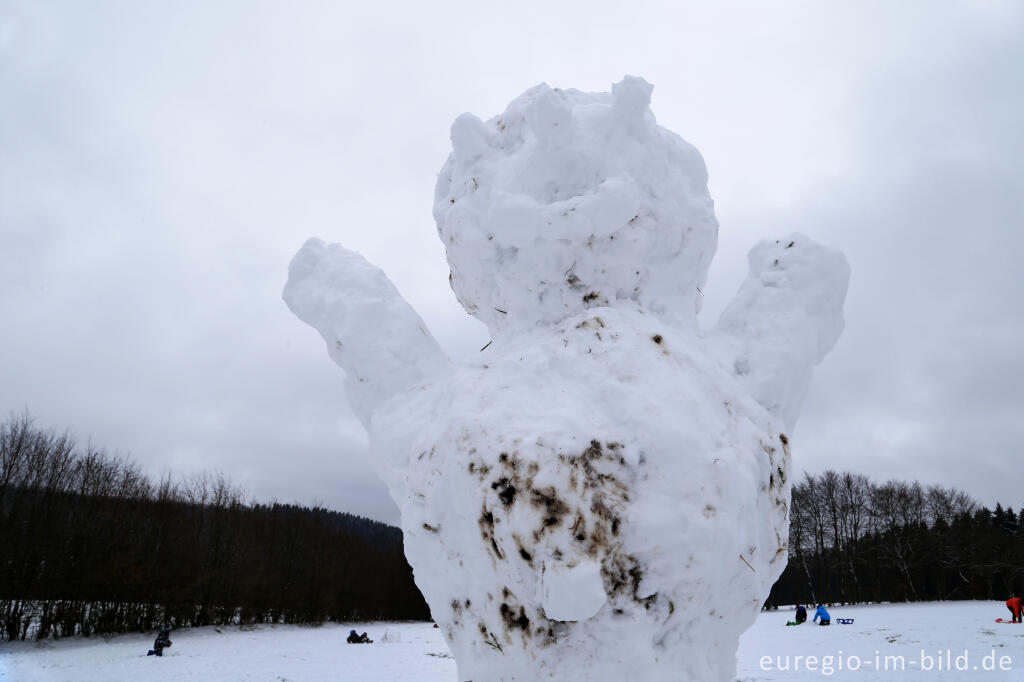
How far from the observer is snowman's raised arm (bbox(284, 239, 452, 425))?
12.0 ft

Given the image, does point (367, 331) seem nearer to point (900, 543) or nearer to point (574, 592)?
point (574, 592)

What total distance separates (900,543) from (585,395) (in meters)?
42.0

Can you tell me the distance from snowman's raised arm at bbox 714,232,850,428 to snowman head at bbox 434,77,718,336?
1.24 ft

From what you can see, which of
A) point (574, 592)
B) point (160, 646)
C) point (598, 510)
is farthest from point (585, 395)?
point (160, 646)

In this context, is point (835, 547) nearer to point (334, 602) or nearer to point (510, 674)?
point (334, 602)

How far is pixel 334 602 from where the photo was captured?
3253cm

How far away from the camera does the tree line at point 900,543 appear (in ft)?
104

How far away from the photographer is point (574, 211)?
124 inches

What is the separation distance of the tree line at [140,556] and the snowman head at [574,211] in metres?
22.2

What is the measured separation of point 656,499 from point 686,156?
7.54 feet

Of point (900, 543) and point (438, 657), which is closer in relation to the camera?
point (438, 657)

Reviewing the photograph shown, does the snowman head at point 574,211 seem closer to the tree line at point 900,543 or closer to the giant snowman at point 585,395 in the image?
the giant snowman at point 585,395

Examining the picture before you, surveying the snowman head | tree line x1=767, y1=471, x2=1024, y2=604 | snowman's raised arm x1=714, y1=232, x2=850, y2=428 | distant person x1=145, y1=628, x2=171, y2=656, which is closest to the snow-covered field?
distant person x1=145, y1=628, x2=171, y2=656

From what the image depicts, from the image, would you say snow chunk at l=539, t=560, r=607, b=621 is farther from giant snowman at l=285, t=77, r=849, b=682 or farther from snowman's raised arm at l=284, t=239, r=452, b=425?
snowman's raised arm at l=284, t=239, r=452, b=425
